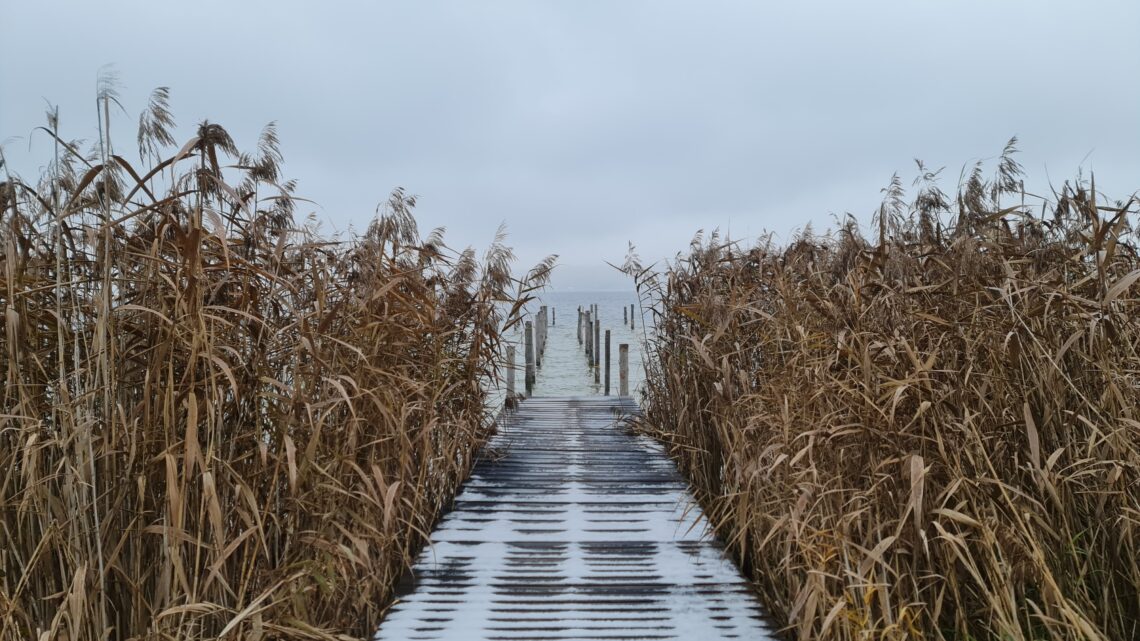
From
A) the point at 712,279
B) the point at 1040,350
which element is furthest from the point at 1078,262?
the point at 712,279

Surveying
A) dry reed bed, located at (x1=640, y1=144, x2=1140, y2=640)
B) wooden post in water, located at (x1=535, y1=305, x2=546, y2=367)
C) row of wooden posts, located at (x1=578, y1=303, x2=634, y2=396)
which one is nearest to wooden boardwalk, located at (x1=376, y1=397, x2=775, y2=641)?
dry reed bed, located at (x1=640, y1=144, x2=1140, y2=640)

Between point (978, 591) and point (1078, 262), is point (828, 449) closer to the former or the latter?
point (978, 591)

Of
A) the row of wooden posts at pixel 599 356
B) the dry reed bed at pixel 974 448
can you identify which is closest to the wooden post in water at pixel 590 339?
the row of wooden posts at pixel 599 356

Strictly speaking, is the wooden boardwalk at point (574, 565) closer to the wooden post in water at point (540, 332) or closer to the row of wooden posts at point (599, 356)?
the row of wooden posts at point (599, 356)

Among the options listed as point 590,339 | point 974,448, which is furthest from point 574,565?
point 590,339

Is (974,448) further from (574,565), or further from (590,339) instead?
(590,339)

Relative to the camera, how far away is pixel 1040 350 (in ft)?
6.64

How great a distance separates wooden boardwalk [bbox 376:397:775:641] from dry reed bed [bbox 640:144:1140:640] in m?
0.36

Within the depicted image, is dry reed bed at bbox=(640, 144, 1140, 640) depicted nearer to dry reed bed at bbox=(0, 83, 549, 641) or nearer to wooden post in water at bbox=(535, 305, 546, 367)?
dry reed bed at bbox=(0, 83, 549, 641)

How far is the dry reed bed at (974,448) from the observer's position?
1.87m

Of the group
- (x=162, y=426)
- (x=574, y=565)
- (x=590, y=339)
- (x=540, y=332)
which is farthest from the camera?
(x=540, y=332)

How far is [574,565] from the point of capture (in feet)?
10.4

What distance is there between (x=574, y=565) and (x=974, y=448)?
1778 millimetres

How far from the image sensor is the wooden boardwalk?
103 inches
